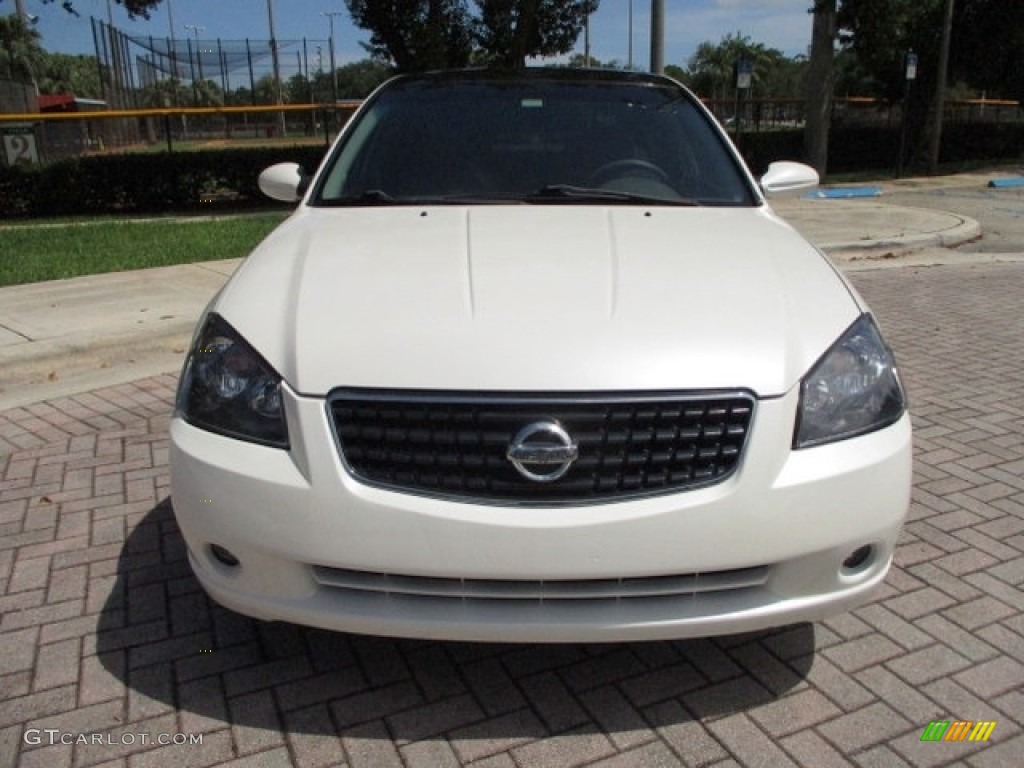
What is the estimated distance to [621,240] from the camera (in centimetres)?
276

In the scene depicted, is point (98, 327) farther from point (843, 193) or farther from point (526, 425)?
point (843, 193)

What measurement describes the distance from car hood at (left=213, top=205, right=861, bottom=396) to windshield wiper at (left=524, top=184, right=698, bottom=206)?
33 cm

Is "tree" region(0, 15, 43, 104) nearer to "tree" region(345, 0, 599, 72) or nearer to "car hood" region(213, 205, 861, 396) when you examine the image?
"tree" region(345, 0, 599, 72)

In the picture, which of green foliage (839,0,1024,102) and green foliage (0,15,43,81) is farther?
green foliage (0,15,43,81)

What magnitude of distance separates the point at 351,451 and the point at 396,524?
205 mm

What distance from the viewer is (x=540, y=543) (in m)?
2.02

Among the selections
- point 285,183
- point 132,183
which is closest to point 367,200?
point 285,183

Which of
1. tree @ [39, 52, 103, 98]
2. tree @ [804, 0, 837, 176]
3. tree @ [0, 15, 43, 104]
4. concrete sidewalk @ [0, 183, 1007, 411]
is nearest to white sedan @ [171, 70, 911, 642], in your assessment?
concrete sidewalk @ [0, 183, 1007, 411]

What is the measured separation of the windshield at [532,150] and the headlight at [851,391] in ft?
3.76

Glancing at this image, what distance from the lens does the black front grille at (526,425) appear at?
208 centimetres

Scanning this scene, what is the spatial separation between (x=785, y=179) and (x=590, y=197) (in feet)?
3.34

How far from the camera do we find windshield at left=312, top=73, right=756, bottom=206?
3.43 m

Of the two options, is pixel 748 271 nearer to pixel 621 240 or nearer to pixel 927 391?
pixel 621 240

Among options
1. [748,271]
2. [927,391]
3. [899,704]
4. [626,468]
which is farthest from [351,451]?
[927,391]
